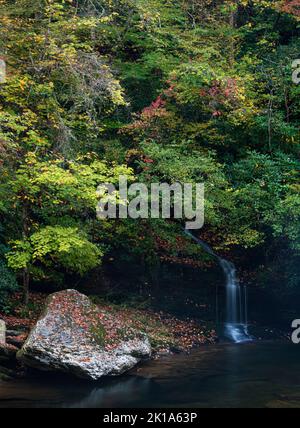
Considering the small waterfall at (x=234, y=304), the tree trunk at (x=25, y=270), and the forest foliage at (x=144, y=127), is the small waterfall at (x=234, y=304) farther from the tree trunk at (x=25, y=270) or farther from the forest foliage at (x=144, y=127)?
the tree trunk at (x=25, y=270)

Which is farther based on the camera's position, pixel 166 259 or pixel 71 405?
pixel 166 259

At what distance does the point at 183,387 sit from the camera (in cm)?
980

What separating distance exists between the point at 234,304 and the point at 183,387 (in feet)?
20.1

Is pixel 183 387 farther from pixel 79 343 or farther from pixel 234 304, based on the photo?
pixel 234 304

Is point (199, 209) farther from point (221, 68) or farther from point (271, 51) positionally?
point (271, 51)

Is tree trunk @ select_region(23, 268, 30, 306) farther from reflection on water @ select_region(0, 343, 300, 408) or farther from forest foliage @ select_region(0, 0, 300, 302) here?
reflection on water @ select_region(0, 343, 300, 408)

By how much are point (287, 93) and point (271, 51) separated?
3.08 meters

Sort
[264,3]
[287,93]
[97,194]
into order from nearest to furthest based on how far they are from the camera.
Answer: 1. [97,194]
2. [287,93]
3. [264,3]

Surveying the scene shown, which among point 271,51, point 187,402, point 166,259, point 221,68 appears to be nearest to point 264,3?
point 271,51

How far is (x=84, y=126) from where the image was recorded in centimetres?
1415

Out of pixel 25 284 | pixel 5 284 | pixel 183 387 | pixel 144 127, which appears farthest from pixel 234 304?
pixel 5 284

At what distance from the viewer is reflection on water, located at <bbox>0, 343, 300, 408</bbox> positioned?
8.78 meters

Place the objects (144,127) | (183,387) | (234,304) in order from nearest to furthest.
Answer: (183,387) → (144,127) → (234,304)
